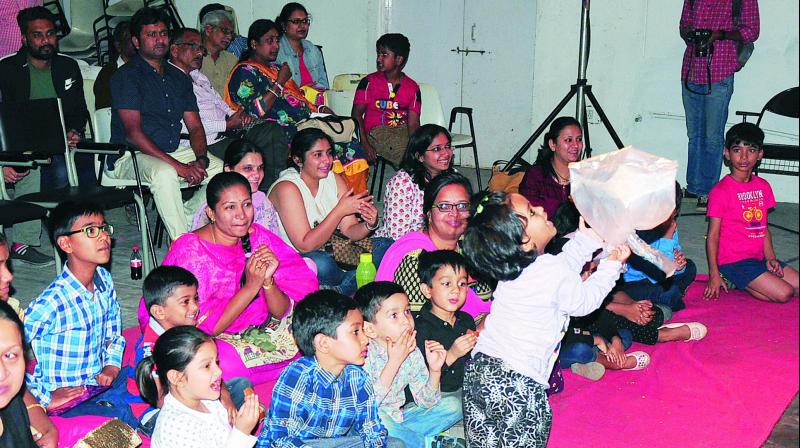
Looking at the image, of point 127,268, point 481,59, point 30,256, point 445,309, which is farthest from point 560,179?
point 481,59

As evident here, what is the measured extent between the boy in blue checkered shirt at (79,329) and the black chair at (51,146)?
4.23 ft

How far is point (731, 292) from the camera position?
470cm

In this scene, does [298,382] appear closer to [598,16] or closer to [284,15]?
[284,15]

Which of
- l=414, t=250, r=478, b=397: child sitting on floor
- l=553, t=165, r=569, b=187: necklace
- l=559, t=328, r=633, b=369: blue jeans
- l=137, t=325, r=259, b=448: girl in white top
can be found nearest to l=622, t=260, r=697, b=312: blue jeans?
l=559, t=328, r=633, b=369: blue jeans

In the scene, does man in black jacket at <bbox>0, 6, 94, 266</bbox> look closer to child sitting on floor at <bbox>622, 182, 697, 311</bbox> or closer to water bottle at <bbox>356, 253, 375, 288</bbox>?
water bottle at <bbox>356, 253, 375, 288</bbox>

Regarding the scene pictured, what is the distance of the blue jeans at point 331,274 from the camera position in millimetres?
4121

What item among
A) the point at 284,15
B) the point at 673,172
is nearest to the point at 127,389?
the point at 673,172

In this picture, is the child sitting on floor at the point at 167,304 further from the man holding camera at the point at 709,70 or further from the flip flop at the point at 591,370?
the man holding camera at the point at 709,70

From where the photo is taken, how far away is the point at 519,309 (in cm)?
258

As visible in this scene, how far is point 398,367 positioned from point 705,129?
4693 millimetres

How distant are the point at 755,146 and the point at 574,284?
8.39 feet

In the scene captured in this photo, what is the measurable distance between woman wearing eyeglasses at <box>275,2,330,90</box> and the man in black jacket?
5.21ft

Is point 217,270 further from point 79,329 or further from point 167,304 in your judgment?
point 79,329

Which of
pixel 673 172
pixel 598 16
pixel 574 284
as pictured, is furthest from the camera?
pixel 598 16
